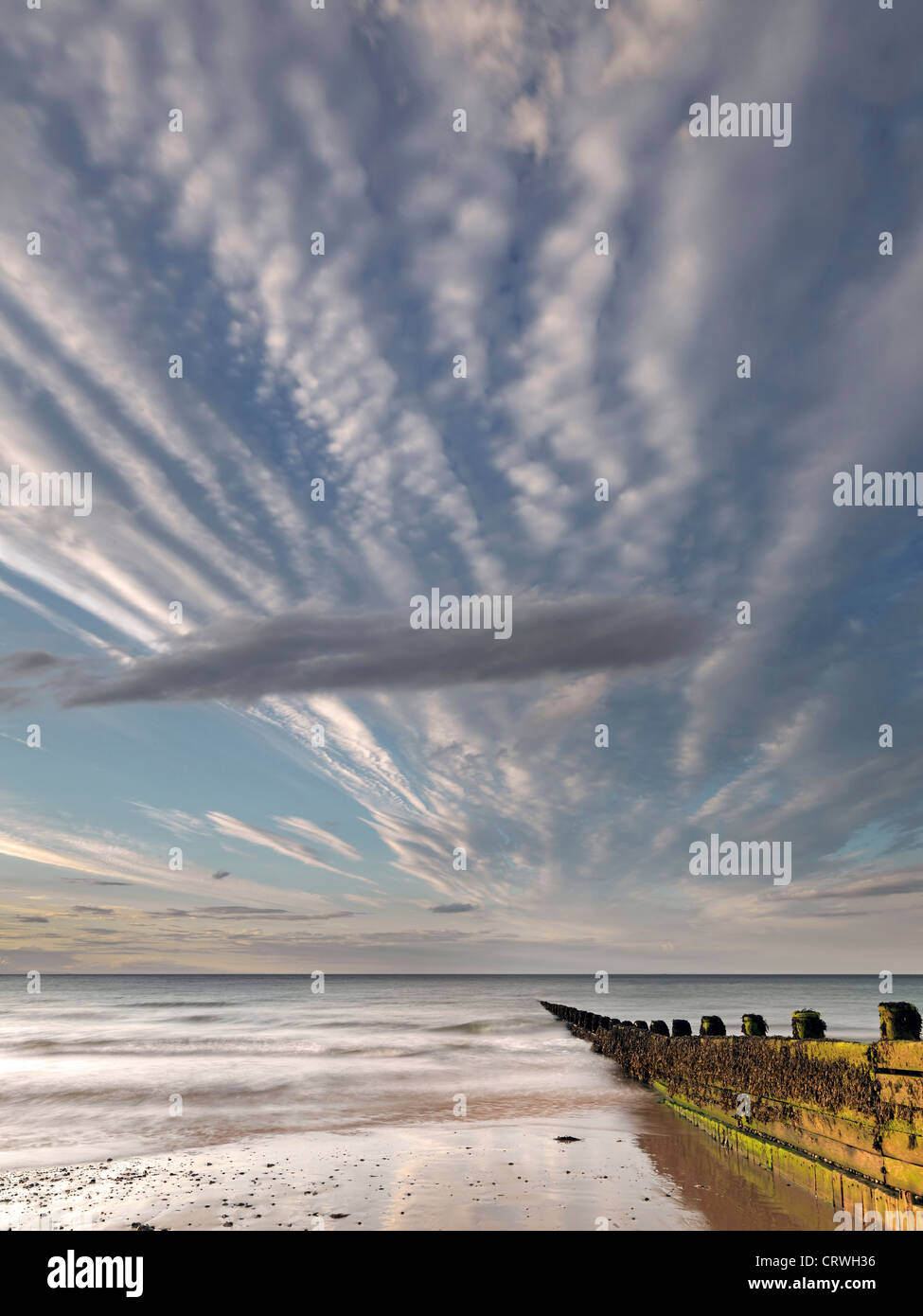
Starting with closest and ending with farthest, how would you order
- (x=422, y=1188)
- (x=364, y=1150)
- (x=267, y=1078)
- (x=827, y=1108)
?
(x=827, y=1108)
(x=422, y=1188)
(x=364, y=1150)
(x=267, y=1078)

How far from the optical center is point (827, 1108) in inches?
422

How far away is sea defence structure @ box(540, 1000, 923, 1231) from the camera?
29.0ft

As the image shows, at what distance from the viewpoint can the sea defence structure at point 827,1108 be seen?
8.84 m

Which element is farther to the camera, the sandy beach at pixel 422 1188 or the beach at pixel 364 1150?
the beach at pixel 364 1150

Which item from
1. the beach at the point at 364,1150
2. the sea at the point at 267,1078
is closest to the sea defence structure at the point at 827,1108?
the beach at the point at 364,1150

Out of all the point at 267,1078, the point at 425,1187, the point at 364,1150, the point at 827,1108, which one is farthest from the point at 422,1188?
the point at 267,1078

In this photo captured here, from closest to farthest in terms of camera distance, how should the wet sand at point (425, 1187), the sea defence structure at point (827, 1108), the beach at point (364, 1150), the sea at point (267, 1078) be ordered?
the sea defence structure at point (827, 1108), the wet sand at point (425, 1187), the beach at point (364, 1150), the sea at point (267, 1078)

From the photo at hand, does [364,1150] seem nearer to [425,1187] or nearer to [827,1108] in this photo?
[425,1187]

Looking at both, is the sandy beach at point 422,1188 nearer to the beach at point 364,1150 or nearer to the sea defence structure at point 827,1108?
the beach at point 364,1150

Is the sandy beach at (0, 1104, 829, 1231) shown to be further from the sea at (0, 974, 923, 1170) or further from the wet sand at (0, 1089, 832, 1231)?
the sea at (0, 974, 923, 1170)

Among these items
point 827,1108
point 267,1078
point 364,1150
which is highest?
point 827,1108

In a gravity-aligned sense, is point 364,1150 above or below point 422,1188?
below

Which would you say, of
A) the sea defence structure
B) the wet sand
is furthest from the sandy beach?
the sea defence structure
